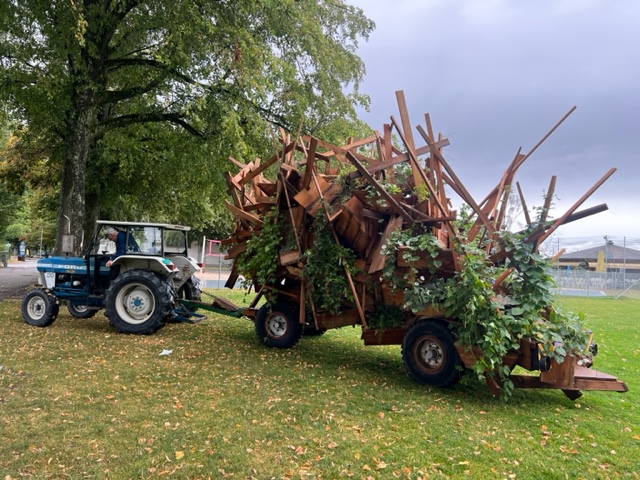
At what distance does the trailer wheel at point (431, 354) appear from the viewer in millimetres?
5543

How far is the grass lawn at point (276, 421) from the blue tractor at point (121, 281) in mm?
1151

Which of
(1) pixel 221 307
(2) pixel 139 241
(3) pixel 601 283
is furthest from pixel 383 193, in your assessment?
(3) pixel 601 283

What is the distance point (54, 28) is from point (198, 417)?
34.2 feet

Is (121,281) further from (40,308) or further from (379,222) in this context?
(379,222)

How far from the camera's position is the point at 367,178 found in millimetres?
5895

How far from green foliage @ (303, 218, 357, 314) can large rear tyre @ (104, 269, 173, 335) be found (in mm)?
Answer: 3021

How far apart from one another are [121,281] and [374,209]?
5.00 metres

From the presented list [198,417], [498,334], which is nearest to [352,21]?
[498,334]

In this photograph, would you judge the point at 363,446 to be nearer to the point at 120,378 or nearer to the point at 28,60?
the point at 120,378

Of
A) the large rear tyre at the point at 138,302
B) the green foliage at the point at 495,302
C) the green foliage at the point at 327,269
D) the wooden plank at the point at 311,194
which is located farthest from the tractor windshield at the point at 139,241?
the green foliage at the point at 495,302

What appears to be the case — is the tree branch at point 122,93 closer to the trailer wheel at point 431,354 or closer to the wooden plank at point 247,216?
the wooden plank at point 247,216

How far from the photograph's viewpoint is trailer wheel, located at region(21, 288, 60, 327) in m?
8.77

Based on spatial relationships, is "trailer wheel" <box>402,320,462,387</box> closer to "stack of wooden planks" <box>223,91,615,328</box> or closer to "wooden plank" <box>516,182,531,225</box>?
"stack of wooden planks" <box>223,91,615,328</box>

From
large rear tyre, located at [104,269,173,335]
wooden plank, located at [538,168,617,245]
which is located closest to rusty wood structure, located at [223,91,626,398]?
wooden plank, located at [538,168,617,245]
